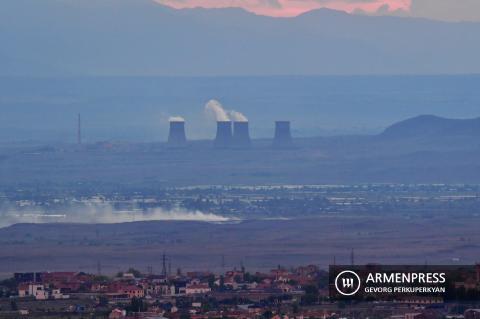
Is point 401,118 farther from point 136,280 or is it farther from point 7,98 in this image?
point 136,280

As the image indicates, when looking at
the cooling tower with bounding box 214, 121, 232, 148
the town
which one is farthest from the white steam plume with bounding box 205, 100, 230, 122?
the town

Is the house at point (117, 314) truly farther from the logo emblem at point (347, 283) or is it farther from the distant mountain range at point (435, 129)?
the distant mountain range at point (435, 129)

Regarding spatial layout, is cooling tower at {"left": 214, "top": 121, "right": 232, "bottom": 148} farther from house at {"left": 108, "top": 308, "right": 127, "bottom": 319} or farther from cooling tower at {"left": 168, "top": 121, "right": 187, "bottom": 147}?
house at {"left": 108, "top": 308, "right": 127, "bottom": 319}

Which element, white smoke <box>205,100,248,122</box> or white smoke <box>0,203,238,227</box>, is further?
white smoke <box>205,100,248,122</box>

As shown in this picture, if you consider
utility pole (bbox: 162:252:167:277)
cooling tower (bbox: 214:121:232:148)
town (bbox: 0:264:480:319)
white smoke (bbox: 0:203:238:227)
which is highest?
cooling tower (bbox: 214:121:232:148)

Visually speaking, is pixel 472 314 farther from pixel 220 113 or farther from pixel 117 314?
pixel 220 113

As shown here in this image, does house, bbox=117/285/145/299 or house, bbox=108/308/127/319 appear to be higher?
house, bbox=117/285/145/299

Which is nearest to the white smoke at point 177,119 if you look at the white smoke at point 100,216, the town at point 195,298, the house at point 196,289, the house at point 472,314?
the white smoke at point 100,216

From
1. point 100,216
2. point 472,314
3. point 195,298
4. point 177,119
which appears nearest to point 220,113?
point 177,119
